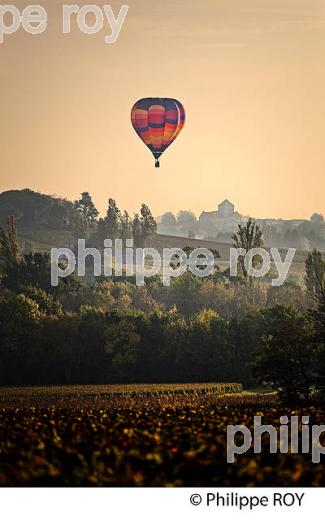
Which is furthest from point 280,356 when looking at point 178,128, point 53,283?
point 53,283

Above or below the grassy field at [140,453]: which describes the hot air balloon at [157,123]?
above

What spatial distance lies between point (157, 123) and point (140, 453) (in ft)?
282

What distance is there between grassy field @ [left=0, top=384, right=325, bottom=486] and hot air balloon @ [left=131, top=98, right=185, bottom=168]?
6656 cm

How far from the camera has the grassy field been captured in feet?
110

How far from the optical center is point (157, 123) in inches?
4751

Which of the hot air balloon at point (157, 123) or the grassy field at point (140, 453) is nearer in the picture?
the grassy field at point (140, 453)

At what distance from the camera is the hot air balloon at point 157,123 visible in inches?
4734

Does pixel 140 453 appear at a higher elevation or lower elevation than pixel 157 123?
lower

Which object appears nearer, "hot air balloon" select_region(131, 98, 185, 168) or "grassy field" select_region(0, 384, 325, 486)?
"grassy field" select_region(0, 384, 325, 486)

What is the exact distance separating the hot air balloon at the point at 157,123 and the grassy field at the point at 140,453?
66562 mm

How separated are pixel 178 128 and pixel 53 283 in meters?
43.8

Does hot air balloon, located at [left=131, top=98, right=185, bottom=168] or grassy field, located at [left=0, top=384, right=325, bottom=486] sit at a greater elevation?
hot air balloon, located at [left=131, top=98, right=185, bottom=168]

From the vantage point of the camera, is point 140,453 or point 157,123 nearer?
point 140,453
